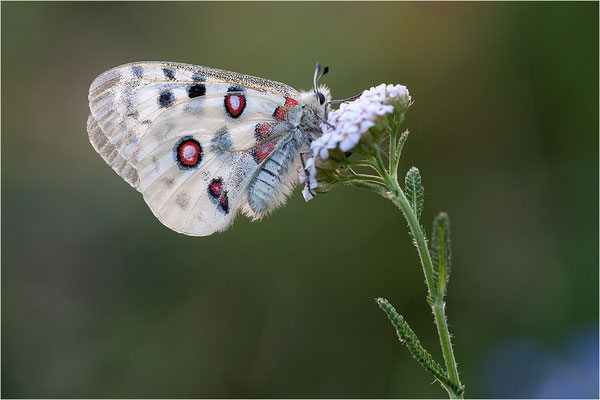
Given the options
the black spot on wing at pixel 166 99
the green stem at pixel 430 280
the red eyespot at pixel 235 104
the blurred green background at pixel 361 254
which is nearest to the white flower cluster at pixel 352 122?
the green stem at pixel 430 280

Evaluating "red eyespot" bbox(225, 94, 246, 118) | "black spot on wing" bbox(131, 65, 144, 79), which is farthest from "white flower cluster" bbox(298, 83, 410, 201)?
"black spot on wing" bbox(131, 65, 144, 79)

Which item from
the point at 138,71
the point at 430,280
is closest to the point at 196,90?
the point at 138,71

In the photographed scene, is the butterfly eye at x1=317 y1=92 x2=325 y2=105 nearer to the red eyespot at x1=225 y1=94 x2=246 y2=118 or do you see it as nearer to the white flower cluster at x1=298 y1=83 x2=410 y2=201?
the white flower cluster at x1=298 y1=83 x2=410 y2=201

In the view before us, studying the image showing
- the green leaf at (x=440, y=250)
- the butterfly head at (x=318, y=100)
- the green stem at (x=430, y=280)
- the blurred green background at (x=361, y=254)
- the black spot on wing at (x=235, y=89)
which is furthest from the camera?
the blurred green background at (x=361, y=254)

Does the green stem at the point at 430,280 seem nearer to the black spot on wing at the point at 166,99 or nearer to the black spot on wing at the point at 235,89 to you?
the black spot on wing at the point at 235,89

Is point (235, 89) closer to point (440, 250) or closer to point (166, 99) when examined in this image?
point (166, 99)

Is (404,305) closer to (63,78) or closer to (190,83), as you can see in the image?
(190,83)

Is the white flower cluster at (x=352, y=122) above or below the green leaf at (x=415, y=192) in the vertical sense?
above
